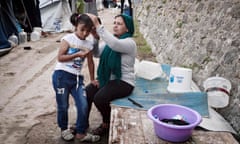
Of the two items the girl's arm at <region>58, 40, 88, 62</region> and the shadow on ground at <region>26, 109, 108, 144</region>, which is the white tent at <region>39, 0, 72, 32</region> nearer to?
the shadow on ground at <region>26, 109, 108, 144</region>

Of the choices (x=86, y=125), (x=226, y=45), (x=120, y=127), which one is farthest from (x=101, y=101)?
(x=226, y=45)

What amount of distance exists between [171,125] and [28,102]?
2.70 metres

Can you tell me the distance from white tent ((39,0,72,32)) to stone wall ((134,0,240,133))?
5501 mm

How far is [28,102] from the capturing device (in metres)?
4.19

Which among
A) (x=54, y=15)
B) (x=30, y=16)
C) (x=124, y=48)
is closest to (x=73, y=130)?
(x=124, y=48)

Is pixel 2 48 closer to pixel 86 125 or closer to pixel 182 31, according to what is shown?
→ pixel 182 31

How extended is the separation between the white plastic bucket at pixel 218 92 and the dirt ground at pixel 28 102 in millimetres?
1173

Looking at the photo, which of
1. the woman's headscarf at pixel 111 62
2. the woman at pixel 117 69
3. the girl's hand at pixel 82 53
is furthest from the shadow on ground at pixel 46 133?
the girl's hand at pixel 82 53

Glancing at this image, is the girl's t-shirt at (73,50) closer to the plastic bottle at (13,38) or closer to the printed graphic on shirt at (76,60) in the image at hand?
the printed graphic on shirt at (76,60)

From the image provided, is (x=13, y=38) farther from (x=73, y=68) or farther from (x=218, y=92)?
(x=218, y=92)

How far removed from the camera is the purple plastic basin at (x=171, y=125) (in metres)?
2.07

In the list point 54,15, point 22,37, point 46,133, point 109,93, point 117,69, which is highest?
point 54,15

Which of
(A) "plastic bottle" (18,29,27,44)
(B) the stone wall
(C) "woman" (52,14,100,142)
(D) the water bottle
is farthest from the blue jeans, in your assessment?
(D) the water bottle

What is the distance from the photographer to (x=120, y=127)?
93.6 inches
